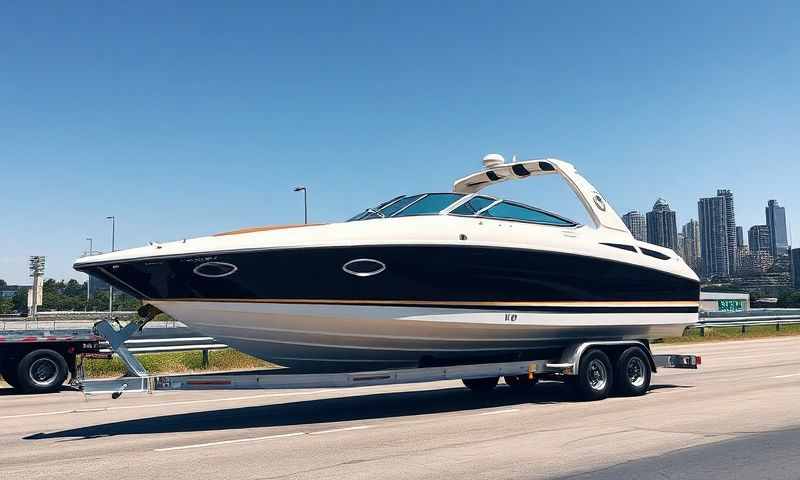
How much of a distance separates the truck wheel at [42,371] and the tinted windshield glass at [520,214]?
9.03m

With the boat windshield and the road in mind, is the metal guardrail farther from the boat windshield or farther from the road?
the boat windshield

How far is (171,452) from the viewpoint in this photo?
23.4 feet

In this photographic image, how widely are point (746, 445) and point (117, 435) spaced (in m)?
6.82

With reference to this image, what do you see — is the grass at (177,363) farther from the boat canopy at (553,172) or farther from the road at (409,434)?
the boat canopy at (553,172)

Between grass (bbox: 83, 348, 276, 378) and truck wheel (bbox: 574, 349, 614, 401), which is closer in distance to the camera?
truck wheel (bbox: 574, 349, 614, 401)

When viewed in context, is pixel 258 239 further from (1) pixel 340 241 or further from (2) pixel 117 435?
(2) pixel 117 435

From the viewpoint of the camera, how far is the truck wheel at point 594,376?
10500 mm

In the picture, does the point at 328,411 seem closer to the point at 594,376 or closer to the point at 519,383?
the point at 519,383

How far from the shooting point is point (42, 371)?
1353 centimetres

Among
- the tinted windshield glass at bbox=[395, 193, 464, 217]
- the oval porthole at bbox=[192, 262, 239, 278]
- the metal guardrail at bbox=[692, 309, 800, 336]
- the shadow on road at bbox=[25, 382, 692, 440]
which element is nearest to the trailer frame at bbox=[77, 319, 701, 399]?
the shadow on road at bbox=[25, 382, 692, 440]

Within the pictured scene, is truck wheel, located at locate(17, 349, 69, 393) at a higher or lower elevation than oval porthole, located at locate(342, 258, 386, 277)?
lower

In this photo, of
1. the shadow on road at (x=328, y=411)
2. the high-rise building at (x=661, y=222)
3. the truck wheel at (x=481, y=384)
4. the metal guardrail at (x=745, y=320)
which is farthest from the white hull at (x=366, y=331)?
the high-rise building at (x=661, y=222)

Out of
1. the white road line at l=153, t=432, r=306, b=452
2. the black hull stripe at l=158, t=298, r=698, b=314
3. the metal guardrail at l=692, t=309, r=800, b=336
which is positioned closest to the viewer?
the white road line at l=153, t=432, r=306, b=452

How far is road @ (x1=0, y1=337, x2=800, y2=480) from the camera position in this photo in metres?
6.24
